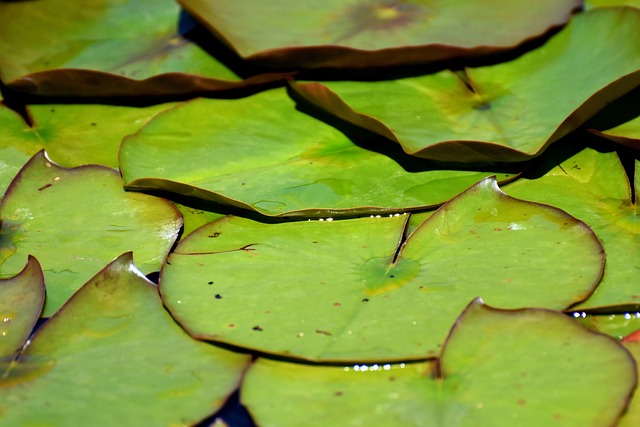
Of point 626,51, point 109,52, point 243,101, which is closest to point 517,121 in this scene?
point 626,51

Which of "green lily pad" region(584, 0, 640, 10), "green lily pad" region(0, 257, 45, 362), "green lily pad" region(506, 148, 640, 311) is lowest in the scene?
"green lily pad" region(0, 257, 45, 362)

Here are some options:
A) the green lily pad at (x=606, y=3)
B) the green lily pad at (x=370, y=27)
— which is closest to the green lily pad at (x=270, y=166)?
the green lily pad at (x=370, y=27)

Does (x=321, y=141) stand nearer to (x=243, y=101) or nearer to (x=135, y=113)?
(x=243, y=101)

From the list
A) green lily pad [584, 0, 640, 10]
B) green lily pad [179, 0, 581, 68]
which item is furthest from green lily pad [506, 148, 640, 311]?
green lily pad [584, 0, 640, 10]

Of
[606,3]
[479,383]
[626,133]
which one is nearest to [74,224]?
[479,383]

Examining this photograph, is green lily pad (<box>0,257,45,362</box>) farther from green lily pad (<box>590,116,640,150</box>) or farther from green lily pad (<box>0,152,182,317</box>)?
green lily pad (<box>590,116,640,150</box>)

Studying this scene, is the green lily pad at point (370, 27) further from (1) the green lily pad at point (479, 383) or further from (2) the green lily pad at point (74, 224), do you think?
(1) the green lily pad at point (479, 383)

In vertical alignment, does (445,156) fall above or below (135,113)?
above
